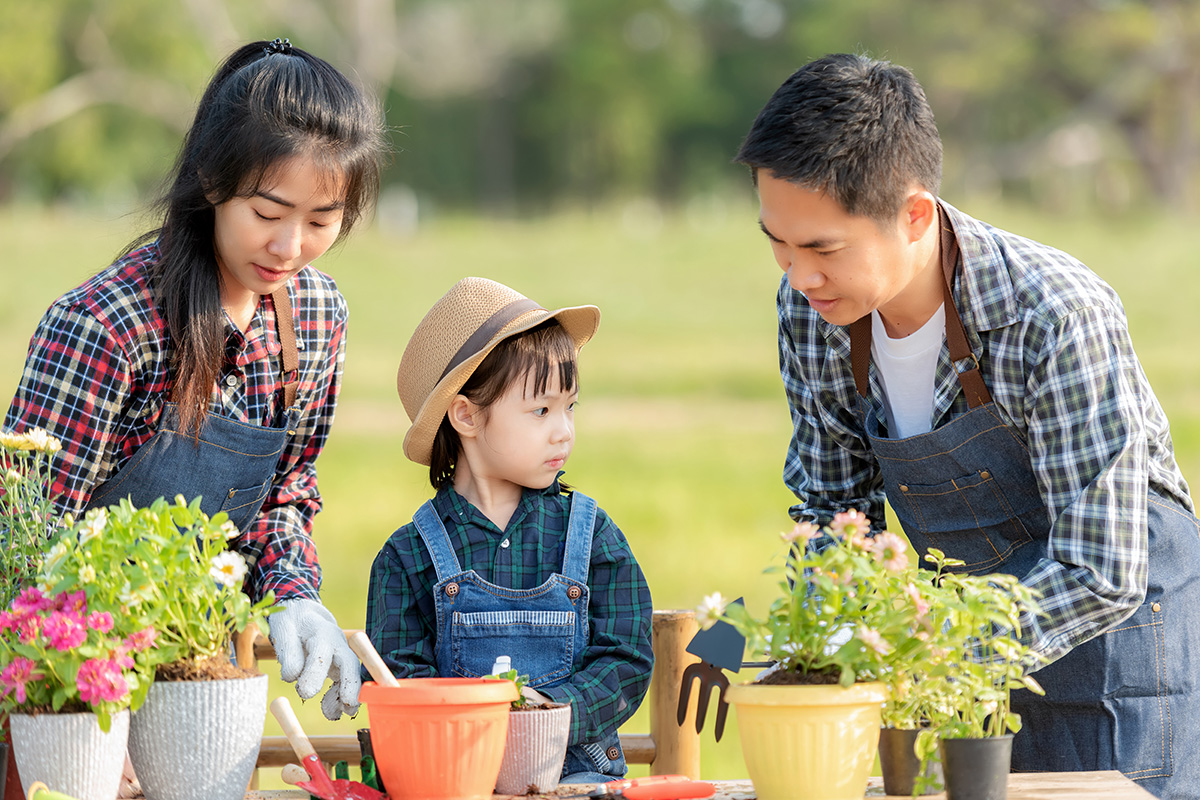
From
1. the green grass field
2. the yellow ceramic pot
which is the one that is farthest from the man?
the green grass field

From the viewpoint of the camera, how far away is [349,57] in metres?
22.7

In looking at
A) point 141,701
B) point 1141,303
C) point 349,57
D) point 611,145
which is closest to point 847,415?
point 141,701

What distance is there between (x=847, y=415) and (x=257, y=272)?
3.56ft

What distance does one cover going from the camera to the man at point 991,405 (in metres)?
1.99

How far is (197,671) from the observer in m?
1.58

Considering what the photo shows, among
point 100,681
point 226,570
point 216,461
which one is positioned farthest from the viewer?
point 216,461

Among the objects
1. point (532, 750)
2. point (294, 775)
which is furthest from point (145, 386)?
point (532, 750)

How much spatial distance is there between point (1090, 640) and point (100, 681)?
1541mm

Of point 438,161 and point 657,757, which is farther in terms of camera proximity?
point 438,161

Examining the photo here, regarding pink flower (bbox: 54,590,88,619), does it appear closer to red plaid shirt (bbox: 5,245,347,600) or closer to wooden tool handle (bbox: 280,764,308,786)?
wooden tool handle (bbox: 280,764,308,786)

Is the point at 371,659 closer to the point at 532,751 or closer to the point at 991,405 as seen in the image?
the point at 532,751

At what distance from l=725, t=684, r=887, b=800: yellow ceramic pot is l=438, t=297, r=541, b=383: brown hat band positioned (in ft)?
2.95

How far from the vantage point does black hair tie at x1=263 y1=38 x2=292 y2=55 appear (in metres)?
2.43

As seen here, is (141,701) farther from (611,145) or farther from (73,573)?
(611,145)
